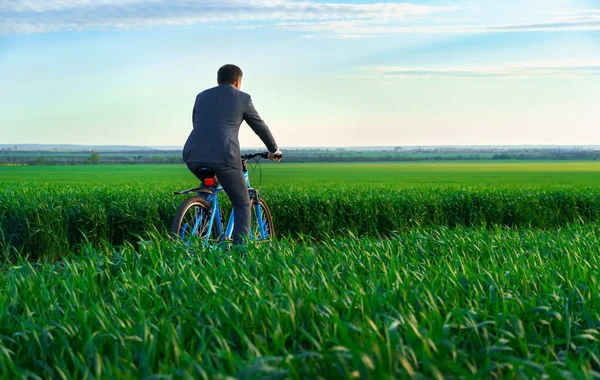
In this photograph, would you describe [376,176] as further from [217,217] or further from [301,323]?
[301,323]

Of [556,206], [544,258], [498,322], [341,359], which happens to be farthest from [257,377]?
[556,206]

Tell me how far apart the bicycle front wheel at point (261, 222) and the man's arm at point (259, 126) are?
82 centimetres

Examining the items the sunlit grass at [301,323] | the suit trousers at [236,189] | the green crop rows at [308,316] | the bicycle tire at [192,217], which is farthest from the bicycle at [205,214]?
the sunlit grass at [301,323]

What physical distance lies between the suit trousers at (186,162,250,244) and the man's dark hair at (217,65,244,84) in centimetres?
102

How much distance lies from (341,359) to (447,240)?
13.8ft

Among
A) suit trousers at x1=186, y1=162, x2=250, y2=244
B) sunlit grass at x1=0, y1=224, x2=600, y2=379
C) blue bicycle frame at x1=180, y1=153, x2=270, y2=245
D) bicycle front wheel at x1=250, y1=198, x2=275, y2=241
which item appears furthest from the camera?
bicycle front wheel at x1=250, y1=198, x2=275, y2=241

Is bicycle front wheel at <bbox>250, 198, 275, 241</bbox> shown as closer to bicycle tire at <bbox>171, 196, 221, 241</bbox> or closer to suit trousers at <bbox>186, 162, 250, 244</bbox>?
suit trousers at <bbox>186, 162, 250, 244</bbox>

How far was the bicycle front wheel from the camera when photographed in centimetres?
785

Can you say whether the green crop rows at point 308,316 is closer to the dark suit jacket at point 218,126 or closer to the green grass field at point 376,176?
the dark suit jacket at point 218,126

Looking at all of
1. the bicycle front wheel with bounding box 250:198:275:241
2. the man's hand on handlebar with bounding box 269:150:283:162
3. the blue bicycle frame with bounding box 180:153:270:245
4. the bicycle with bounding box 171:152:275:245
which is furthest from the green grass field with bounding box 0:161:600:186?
the bicycle with bounding box 171:152:275:245

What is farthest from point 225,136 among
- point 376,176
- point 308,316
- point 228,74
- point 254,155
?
point 376,176

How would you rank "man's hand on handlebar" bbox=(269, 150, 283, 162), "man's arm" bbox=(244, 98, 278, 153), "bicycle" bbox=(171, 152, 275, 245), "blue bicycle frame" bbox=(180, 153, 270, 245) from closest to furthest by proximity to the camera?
"bicycle" bbox=(171, 152, 275, 245) → "blue bicycle frame" bbox=(180, 153, 270, 245) → "man's arm" bbox=(244, 98, 278, 153) → "man's hand on handlebar" bbox=(269, 150, 283, 162)

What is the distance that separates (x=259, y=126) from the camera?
7250 mm

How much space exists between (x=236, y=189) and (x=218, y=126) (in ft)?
2.49
